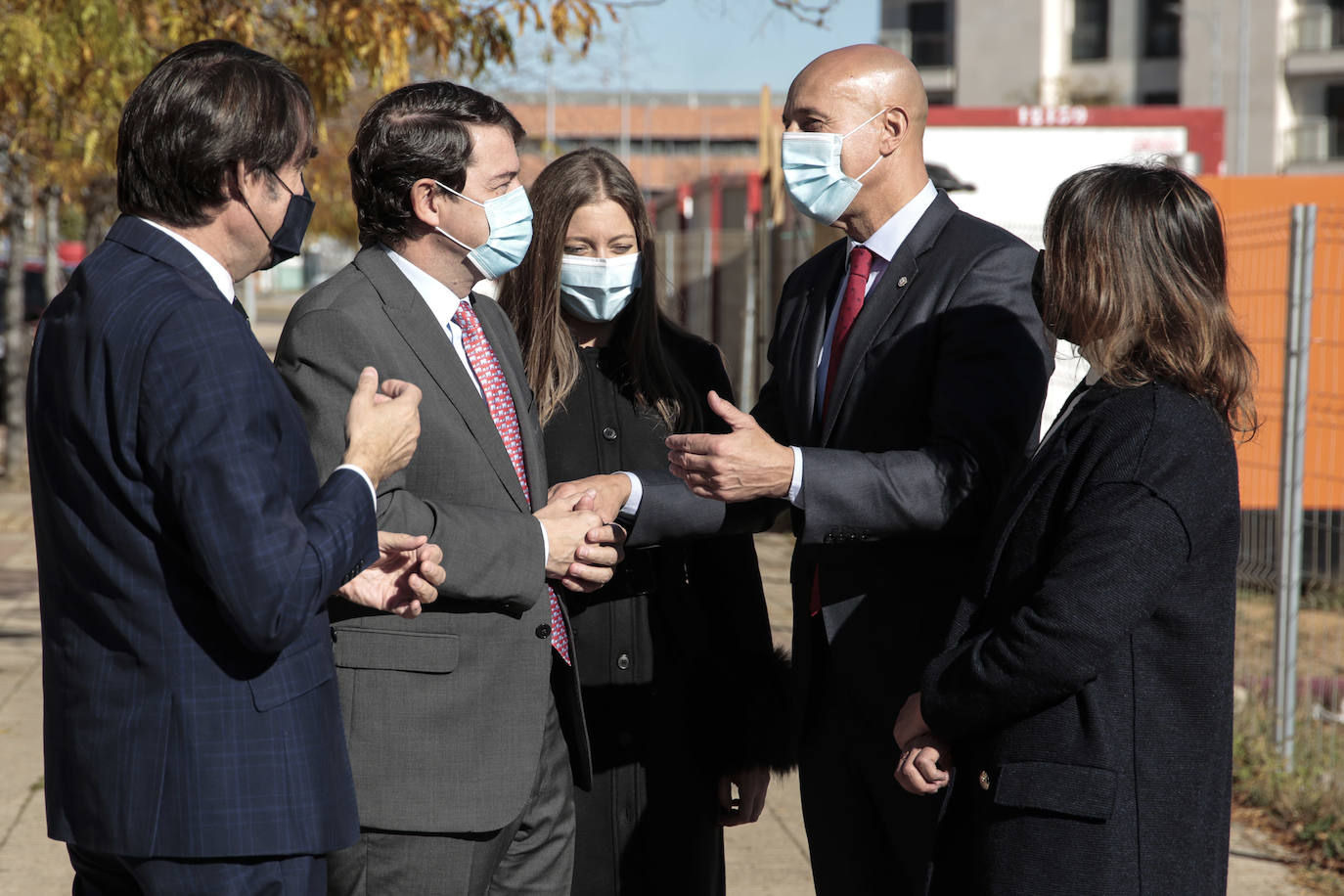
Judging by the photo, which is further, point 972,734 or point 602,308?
point 602,308

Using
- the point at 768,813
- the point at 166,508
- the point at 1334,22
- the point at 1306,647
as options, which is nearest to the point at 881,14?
the point at 1334,22

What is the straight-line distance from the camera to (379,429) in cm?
220

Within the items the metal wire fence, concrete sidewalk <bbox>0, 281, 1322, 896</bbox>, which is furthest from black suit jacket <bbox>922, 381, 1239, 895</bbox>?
concrete sidewalk <bbox>0, 281, 1322, 896</bbox>

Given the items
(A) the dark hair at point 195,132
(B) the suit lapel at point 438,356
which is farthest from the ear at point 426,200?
(A) the dark hair at point 195,132

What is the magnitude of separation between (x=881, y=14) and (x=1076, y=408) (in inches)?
1895

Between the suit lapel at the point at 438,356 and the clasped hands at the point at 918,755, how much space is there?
0.85m

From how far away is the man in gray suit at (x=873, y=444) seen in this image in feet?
8.82

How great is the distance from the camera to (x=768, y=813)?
17.8ft

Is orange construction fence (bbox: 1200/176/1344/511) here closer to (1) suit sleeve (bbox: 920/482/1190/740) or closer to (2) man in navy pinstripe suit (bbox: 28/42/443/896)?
(1) suit sleeve (bbox: 920/482/1190/740)

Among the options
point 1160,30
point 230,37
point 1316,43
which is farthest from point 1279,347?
point 1160,30

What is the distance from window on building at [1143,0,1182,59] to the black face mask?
4532 cm

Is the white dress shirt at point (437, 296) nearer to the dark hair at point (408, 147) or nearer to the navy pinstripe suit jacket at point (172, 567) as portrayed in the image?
the dark hair at point (408, 147)

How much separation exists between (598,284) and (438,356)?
74cm

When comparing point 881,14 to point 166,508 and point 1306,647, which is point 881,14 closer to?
point 1306,647
